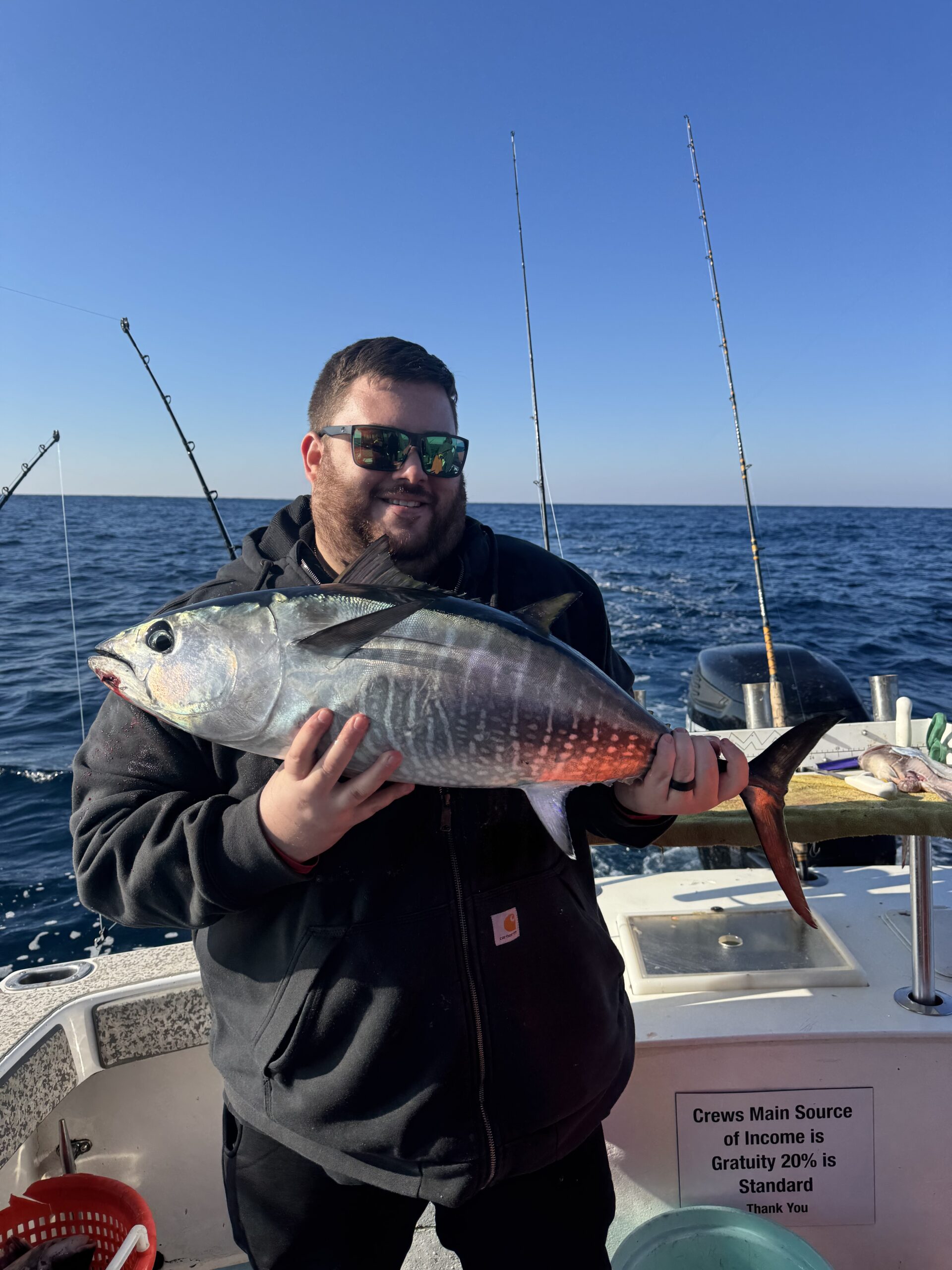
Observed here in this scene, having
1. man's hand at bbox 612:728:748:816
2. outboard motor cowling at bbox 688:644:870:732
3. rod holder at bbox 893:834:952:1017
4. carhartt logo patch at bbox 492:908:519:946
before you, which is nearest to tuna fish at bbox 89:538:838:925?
man's hand at bbox 612:728:748:816

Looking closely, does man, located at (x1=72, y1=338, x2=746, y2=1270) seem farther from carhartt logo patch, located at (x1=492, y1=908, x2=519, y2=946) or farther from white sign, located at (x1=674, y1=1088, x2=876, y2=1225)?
→ white sign, located at (x1=674, y1=1088, x2=876, y2=1225)

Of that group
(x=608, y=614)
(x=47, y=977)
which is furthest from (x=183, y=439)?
(x=608, y=614)

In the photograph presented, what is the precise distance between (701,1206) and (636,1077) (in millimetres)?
432

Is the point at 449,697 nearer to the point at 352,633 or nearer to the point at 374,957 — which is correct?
the point at 352,633

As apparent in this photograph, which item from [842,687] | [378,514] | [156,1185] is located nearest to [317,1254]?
[156,1185]

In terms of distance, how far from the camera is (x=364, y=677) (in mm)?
1593

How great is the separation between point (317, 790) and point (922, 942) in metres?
2.36

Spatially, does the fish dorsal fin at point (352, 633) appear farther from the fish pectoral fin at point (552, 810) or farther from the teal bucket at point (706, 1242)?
the teal bucket at point (706, 1242)

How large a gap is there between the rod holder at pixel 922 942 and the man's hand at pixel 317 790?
203cm

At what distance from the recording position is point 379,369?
1.97 metres

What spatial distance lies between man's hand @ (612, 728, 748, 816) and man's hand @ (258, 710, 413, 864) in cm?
67

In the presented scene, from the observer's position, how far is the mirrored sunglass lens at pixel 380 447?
1.91 metres

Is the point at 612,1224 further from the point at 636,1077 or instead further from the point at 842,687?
→ the point at 842,687

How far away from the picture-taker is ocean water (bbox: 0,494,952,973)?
7102mm
